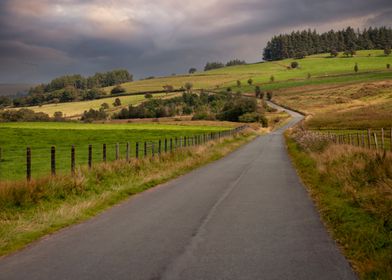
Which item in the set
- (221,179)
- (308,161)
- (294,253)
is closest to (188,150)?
(308,161)

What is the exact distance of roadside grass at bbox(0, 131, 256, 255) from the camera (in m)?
9.96

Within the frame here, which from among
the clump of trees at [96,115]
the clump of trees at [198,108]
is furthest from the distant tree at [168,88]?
the clump of trees at [96,115]

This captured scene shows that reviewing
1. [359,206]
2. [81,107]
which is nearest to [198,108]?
[81,107]

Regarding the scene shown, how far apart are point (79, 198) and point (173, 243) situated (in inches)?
249

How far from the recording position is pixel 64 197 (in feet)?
45.5

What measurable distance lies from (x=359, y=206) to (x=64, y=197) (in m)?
8.28

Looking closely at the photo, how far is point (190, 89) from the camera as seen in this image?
174500 millimetres

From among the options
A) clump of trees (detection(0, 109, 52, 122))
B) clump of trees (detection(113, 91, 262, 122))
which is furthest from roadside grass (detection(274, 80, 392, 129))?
clump of trees (detection(0, 109, 52, 122))

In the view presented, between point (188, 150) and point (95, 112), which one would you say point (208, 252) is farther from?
point (95, 112)

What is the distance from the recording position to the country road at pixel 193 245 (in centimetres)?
674

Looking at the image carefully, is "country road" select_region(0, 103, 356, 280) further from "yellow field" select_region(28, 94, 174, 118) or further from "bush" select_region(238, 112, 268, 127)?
"yellow field" select_region(28, 94, 174, 118)

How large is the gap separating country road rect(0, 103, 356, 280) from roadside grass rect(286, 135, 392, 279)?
0.35 metres

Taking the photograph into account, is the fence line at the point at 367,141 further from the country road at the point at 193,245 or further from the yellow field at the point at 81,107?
the yellow field at the point at 81,107

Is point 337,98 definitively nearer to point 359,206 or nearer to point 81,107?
point 81,107
